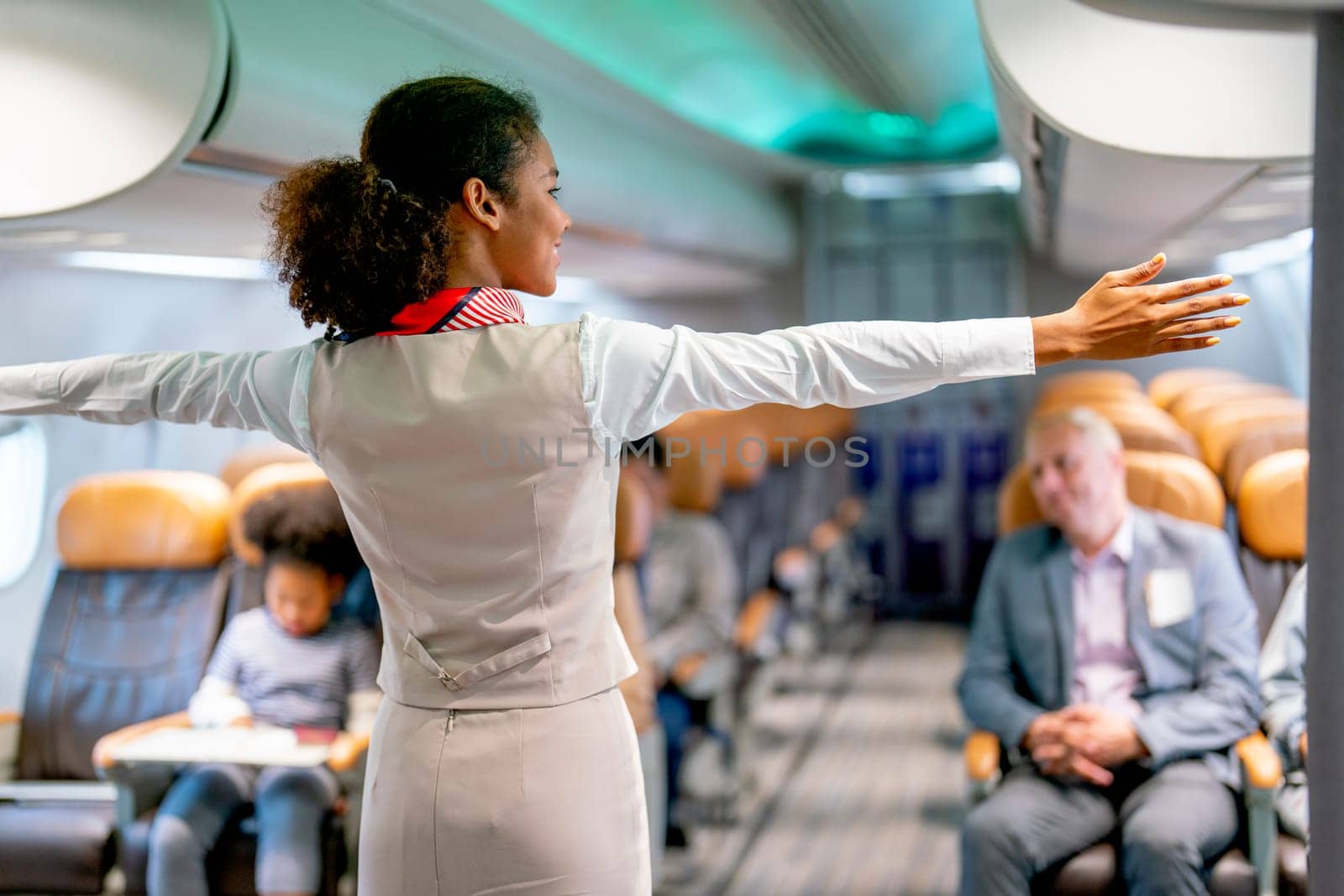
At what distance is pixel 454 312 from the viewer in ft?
4.21

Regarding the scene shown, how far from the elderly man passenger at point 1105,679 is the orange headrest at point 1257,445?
0.72 feet

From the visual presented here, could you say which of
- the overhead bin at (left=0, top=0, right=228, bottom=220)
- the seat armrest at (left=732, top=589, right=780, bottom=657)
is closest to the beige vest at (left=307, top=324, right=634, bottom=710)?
the overhead bin at (left=0, top=0, right=228, bottom=220)

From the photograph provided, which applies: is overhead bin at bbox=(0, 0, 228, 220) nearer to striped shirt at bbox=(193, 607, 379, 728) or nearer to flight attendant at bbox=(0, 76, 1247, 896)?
flight attendant at bbox=(0, 76, 1247, 896)

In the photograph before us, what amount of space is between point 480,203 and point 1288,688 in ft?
7.10

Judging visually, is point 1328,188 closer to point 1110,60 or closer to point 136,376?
point 1110,60

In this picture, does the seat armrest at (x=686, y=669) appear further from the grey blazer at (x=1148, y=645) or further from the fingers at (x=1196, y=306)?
the fingers at (x=1196, y=306)

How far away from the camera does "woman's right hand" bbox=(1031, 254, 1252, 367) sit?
124cm

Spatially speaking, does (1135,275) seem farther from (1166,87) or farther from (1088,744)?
(1088,744)

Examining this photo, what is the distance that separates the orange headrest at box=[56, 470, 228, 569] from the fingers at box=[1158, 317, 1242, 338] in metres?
2.23

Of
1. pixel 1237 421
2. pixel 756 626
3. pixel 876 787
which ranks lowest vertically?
pixel 876 787

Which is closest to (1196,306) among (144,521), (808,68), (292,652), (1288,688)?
(1288,688)

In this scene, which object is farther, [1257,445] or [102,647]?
[1257,445]

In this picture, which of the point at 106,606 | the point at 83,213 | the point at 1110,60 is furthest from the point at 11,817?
the point at 1110,60

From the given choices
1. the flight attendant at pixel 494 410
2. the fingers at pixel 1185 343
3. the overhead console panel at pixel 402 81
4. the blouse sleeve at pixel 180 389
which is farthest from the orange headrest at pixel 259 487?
the fingers at pixel 1185 343
